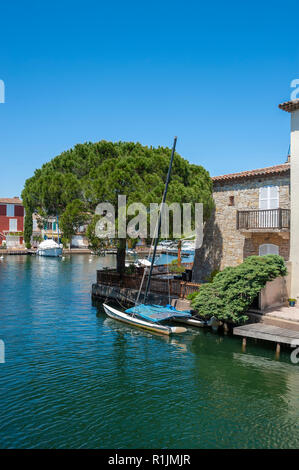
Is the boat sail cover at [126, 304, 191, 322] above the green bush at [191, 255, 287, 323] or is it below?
below

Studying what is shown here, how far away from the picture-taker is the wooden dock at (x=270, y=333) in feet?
54.0

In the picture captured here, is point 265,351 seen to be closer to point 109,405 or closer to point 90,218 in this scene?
point 109,405

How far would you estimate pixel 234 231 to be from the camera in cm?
2580

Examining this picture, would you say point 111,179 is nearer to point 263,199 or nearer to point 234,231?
point 234,231

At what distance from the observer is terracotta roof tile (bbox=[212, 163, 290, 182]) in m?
22.8

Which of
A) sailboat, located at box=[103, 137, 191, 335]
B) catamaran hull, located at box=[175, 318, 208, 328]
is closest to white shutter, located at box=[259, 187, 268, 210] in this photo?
sailboat, located at box=[103, 137, 191, 335]

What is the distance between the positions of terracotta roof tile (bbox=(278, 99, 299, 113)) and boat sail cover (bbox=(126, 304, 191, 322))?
12931 millimetres

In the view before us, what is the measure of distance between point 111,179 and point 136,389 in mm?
13751

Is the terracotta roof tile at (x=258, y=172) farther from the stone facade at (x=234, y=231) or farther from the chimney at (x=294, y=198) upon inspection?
the chimney at (x=294, y=198)

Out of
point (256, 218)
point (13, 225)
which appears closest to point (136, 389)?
point (256, 218)

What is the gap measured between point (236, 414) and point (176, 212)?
45.1 feet

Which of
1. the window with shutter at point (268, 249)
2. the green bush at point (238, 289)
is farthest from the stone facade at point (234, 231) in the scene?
the green bush at point (238, 289)

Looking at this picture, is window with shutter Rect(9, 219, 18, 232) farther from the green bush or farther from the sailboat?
the green bush

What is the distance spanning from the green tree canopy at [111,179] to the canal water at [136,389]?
8149mm
